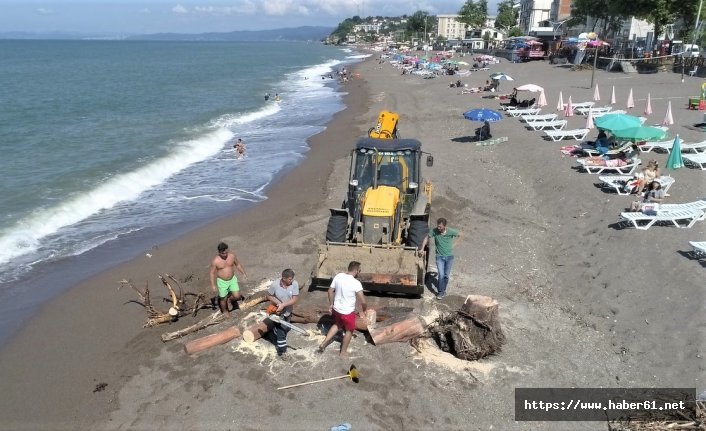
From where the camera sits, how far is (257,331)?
794 centimetres

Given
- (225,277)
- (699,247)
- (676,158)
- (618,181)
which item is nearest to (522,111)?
(676,158)

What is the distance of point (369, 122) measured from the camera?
28.7 meters

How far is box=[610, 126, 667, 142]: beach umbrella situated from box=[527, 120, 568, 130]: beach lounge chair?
6.20 metres

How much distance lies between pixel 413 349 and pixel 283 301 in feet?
6.71

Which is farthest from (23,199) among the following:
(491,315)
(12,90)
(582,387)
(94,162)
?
(12,90)

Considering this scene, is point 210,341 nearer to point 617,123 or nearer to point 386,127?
point 386,127

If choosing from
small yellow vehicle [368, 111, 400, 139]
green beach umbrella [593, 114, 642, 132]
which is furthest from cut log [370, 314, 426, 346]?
green beach umbrella [593, 114, 642, 132]

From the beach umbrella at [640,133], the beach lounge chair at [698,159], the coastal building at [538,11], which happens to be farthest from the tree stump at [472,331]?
the coastal building at [538,11]

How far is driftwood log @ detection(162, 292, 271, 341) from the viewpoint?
8.20 metres

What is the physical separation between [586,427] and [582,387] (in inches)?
30.0

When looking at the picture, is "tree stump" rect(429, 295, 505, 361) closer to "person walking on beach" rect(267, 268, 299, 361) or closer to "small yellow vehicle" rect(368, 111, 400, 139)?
"person walking on beach" rect(267, 268, 299, 361)

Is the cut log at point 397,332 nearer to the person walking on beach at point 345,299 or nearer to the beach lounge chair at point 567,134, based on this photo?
the person walking on beach at point 345,299

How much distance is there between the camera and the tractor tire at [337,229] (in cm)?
973

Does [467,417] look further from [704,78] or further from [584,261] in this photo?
[704,78]
